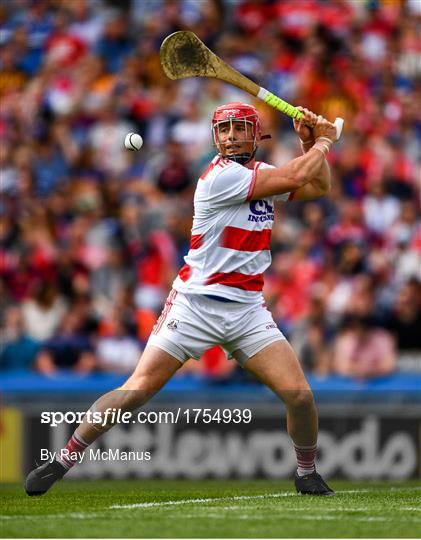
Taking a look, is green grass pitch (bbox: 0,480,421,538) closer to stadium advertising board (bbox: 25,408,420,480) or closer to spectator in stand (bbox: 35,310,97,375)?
stadium advertising board (bbox: 25,408,420,480)

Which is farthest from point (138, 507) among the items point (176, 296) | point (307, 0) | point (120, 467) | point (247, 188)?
point (307, 0)

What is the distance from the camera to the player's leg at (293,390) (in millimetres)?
7738

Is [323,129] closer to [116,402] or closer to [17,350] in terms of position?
[116,402]

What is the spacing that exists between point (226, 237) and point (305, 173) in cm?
60

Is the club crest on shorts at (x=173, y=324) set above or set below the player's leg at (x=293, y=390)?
above

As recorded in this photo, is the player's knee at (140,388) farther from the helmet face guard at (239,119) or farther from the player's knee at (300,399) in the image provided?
the helmet face guard at (239,119)

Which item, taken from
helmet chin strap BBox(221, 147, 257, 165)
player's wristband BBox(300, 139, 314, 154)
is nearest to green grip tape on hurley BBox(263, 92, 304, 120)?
player's wristband BBox(300, 139, 314, 154)

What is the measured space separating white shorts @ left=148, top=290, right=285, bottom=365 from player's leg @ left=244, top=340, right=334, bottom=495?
0.06m

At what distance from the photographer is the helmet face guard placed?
793 centimetres

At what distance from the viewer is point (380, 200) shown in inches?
571

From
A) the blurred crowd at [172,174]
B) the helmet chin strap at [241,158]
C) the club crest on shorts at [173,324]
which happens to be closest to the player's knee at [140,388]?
the club crest on shorts at [173,324]

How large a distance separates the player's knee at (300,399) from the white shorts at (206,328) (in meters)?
0.34

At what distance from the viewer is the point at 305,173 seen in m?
7.75

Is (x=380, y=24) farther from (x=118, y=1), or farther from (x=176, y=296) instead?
(x=176, y=296)
